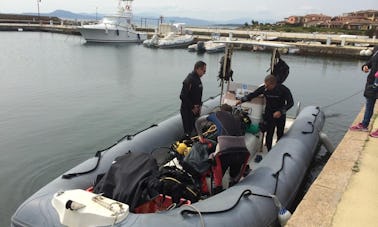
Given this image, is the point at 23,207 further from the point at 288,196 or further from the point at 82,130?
→ the point at 82,130

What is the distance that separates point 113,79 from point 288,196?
14.4m

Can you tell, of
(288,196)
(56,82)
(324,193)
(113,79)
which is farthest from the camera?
(113,79)

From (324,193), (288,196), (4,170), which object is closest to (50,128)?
(4,170)

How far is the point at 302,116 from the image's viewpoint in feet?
24.1

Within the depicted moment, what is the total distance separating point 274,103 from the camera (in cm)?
575

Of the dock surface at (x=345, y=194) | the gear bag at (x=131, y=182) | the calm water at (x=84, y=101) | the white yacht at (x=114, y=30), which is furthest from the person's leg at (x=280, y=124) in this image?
the white yacht at (x=114, y=30)

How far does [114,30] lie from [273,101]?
3757 centimetres

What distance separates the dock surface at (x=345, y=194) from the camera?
3420mm

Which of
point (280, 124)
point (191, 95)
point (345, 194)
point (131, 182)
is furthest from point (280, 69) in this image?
point (131, 182)

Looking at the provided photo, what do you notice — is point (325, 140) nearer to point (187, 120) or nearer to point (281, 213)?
point (187, 120)

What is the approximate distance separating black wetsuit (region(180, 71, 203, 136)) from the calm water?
9.52 ft

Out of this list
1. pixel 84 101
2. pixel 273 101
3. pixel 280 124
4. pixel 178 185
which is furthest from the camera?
pixel 84 101

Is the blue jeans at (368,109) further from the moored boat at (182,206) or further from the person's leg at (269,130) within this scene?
the person's leg at (269,130)

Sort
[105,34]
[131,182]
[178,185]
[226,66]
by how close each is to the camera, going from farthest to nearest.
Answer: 1. [105,34]
2. [226,66]
3. [178,185]
4. [131,182]
